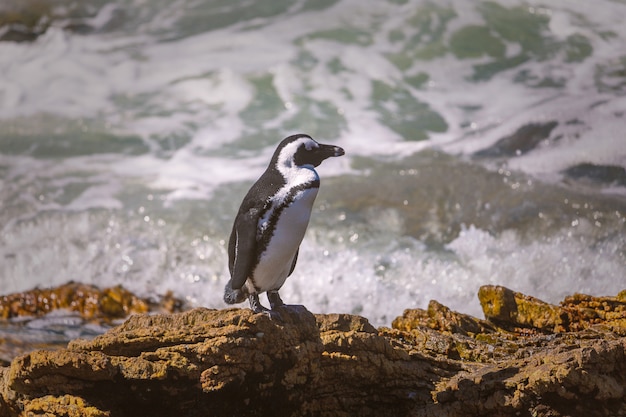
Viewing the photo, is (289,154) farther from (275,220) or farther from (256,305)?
(256,305)

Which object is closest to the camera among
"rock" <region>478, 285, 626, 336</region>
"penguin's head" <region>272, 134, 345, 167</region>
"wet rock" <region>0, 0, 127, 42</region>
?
"penguin's head" <region>272, 134, 345, 167</region>

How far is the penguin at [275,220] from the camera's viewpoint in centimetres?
382

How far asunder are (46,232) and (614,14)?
23.5 feet

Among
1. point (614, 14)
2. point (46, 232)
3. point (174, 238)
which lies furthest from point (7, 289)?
point (614, 14)

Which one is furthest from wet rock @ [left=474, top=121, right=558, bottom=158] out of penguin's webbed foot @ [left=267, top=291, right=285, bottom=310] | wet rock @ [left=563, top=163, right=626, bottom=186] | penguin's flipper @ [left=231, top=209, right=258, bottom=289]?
penguin's flipper @ [left=231, top=209, right=258, bottom=289]

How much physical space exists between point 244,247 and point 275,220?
189 millimetres

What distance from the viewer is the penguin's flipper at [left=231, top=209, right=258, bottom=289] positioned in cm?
385

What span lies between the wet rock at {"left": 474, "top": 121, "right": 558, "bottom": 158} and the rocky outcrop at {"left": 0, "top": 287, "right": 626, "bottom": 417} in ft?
15.5

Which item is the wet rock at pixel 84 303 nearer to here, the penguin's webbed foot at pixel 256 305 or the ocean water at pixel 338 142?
the ocean water at pixel 338 142

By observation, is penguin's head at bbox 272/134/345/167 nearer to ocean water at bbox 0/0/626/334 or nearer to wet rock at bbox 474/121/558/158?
ocean water at bbox 0/0/626/334

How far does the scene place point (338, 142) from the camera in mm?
9617

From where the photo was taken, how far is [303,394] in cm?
371

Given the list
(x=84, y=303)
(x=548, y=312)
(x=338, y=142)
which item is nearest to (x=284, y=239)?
(x=548, y=312)

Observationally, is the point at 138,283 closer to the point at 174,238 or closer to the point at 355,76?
the point at 174,238
